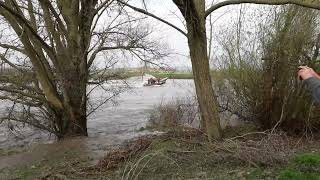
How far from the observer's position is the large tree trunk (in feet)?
33.9

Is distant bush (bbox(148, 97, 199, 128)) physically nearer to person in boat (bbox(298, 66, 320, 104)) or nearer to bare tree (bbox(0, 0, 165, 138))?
bare tree (bbox(0, 0, 165, 138))

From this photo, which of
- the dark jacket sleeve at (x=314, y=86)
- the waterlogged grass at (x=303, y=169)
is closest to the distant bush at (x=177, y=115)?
the waterlogged grass at (x=303, y=169)

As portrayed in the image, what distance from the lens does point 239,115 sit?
14.7m

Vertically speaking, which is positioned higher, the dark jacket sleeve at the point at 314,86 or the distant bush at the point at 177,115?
the dark jacket sleeve at the point at 314,86

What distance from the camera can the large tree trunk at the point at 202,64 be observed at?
10.3 metres

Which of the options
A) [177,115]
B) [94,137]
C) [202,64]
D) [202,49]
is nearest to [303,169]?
[202,64]

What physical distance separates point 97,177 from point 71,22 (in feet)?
31.3

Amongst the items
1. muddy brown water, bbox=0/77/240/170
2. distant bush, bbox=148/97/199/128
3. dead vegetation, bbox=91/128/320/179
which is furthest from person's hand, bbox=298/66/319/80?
distant bush, bbox=148/97/199/128

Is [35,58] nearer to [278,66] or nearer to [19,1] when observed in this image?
[19,1]

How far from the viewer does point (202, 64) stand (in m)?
10.7

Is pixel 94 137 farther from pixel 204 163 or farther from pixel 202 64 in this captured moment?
pixel 204 163

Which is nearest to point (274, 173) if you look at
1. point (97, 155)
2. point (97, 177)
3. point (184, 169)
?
point (184, 169)

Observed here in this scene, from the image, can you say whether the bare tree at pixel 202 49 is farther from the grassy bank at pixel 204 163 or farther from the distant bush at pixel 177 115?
the distant bush at pixel 177 115

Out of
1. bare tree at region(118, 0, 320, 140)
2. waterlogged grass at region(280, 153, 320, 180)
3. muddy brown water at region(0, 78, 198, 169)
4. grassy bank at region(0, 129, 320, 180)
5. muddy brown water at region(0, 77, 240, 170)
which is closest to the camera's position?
waterlogged grass at region(280, 153, 320, 180)
